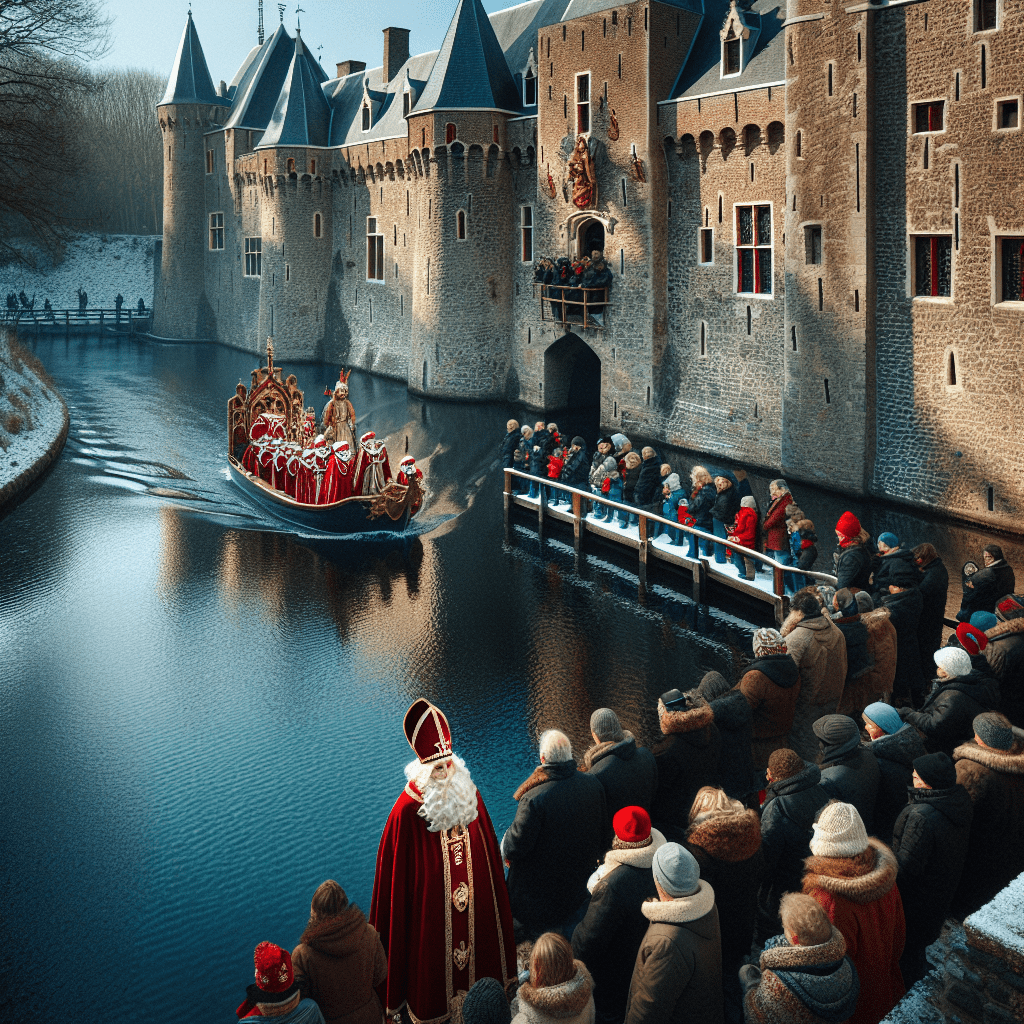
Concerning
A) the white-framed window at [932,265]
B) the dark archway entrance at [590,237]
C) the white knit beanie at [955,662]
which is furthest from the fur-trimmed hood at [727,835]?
the dark archway entrance at [590,237]

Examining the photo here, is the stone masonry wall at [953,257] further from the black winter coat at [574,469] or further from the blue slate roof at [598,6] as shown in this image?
the blue slate roof at [598,6]

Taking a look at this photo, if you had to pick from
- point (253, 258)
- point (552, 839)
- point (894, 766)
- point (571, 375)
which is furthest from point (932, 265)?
point (253, 258)

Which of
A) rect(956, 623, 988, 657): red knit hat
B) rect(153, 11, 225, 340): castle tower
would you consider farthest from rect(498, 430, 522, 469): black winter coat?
rect(153, 11, 225, 340): castle tower

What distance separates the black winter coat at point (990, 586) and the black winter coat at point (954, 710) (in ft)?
9.09

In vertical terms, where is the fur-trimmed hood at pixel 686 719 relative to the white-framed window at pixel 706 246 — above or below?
below

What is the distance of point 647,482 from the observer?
46.4ft

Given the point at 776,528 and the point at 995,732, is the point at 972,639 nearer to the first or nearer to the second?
the point at 995,732

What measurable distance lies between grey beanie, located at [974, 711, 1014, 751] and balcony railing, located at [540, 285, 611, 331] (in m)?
18.1

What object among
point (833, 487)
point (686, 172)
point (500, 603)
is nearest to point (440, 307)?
point (686, 172)

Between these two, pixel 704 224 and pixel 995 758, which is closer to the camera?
pixel 995 758

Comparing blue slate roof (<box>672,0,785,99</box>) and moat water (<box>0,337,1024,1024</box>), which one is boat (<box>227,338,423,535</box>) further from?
blue slate roof (<box>672,0,785,99</box>)

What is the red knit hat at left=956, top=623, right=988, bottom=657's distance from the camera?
723cm

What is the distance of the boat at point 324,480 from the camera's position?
593 inches

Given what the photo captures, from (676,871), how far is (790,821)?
1338 millimetres
